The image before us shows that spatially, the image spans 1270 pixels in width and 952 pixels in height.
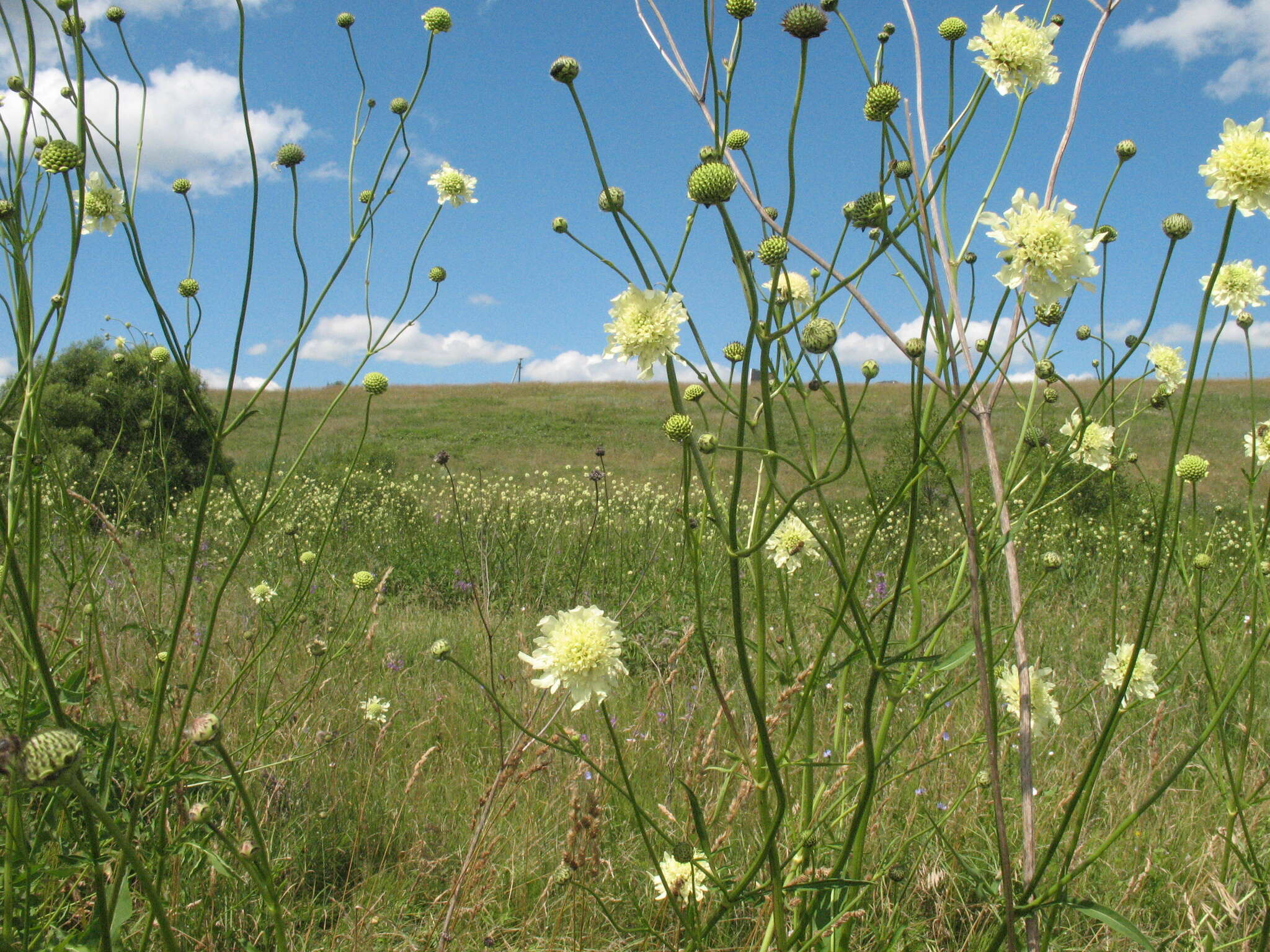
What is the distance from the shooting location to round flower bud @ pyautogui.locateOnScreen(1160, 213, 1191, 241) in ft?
5.05

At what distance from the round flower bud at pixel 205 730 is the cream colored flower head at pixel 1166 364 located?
89.0 inches

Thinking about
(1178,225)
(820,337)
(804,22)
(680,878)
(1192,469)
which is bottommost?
(680,878)

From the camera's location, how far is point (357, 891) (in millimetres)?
2000

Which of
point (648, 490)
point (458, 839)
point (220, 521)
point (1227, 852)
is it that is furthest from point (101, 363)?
point (1227, 852)

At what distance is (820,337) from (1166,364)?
144cm

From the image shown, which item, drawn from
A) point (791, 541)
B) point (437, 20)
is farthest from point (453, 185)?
point (791, 541)

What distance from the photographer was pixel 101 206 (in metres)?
1.91

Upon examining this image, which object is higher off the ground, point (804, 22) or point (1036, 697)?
point (804, 22)

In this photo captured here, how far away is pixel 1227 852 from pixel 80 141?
241 centimetres

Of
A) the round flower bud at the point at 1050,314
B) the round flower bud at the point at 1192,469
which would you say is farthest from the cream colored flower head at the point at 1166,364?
the round flower bud at the point at 1050,314

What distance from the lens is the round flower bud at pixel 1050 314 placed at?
143cm

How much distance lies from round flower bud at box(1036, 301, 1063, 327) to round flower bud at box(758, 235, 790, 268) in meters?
0.47

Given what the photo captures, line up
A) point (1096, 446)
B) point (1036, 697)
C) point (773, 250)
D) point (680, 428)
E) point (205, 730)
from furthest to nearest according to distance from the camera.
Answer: point (1096, 446) < point (1036, 697) < point (773, 250) < point (680, 428) < point (205, 730)

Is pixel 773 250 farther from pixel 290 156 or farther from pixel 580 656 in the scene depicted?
pixel 290 156
